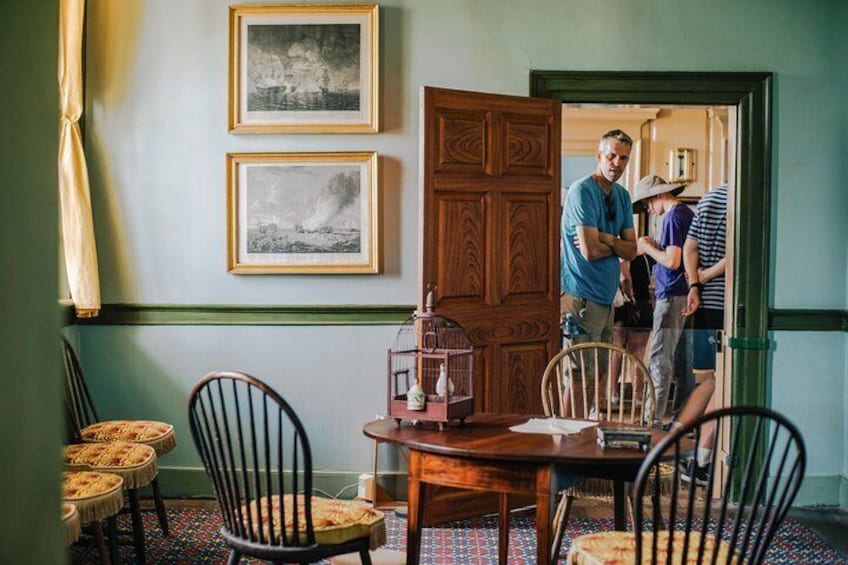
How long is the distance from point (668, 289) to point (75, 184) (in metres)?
3.81

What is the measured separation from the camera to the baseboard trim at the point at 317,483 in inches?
206

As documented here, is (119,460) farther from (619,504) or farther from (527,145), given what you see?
(527,145)

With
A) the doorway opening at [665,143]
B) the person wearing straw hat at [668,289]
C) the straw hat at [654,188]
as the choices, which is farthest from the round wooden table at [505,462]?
the doorway opening at [665,143]

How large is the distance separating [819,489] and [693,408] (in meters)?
1.03

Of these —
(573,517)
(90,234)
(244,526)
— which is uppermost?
(90,234)

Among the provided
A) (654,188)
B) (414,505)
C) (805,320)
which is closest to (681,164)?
(654,188)

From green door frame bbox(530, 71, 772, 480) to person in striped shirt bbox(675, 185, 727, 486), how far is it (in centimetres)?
49

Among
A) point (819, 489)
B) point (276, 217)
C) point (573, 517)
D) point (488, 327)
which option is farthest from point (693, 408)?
point (276, 217)

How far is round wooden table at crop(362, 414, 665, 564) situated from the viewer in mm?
2996

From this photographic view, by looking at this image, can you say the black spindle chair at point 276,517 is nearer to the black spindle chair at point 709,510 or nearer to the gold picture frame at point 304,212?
the black spindle chair at point 709,510

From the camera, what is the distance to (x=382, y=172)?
523cm

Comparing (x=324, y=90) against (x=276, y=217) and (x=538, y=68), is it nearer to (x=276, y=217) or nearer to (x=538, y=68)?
(x=276, y=217)

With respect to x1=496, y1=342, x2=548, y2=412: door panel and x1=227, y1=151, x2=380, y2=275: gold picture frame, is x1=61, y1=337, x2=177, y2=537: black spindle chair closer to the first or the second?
x1=227, y1=151, x2=380, y2=275: gold picture frame

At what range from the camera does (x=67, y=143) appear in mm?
5133
